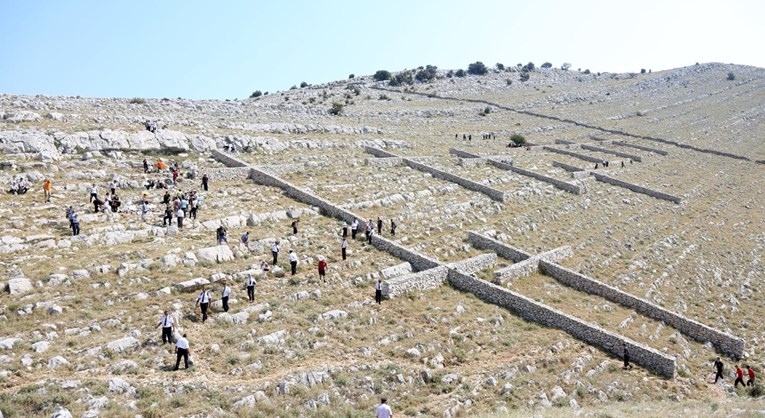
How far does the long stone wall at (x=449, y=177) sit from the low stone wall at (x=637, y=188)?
55.7 ft

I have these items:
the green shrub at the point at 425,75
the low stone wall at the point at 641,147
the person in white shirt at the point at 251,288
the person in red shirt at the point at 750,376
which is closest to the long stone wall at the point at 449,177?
the person in red shirt at the point at 750,376

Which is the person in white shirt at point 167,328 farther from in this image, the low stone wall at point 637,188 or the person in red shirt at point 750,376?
the low stone wall at point 637,188

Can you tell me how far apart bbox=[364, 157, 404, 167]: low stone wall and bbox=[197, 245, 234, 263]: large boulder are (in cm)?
2307

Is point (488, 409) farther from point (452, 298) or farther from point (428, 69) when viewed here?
point (428, 69)

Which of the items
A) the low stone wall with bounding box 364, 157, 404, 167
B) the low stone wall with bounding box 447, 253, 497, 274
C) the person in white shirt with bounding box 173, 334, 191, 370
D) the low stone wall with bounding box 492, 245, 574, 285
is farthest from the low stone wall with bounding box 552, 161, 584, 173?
the person in white shirt with bounding box 173, 334, 191, 370


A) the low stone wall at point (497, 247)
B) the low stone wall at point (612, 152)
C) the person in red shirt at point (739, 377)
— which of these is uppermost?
the low stone wall at point (612, 152)

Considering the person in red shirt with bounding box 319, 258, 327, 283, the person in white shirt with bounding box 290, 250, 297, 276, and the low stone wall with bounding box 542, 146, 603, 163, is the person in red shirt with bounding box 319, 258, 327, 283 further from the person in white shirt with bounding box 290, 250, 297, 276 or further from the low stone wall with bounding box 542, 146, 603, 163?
the low stone wall with bounding box 542, 146, 603, 163

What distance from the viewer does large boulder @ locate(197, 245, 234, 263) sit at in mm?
24656

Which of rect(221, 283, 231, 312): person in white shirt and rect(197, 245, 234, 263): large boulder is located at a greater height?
rect(197, 245, 234, 263): large boulder

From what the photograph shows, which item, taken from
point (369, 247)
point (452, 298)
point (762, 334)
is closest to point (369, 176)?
point (369, 247)

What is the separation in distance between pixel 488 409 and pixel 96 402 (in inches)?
423

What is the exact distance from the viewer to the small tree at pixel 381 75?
448ft

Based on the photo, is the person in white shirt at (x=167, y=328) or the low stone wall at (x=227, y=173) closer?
the person in white shirt at (x=167, y=328)

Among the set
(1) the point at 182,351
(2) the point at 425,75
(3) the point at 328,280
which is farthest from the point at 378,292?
(2) the point at 425,75
